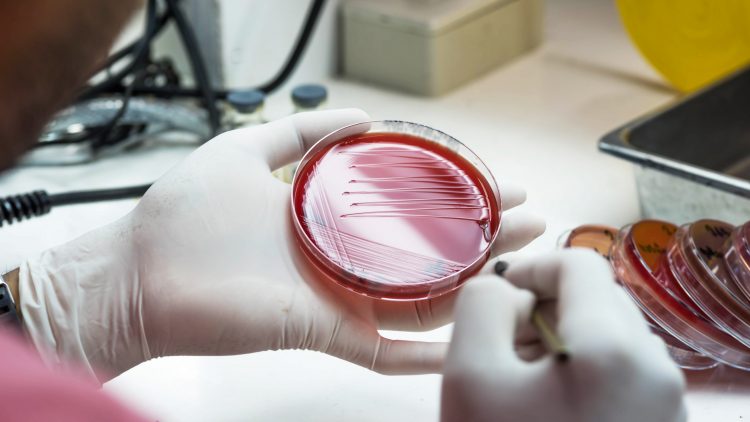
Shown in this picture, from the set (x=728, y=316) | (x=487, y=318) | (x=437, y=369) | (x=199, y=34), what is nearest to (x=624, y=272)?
(x=728, y=316)

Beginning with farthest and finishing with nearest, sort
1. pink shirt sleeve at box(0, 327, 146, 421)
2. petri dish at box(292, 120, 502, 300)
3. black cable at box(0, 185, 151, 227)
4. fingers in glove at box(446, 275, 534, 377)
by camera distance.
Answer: black cable at box(0, 185, 151, 227)
petri dish at box(292, 120, 502, 300)
fingers in glove at box(446, 275, 534, 377)
pink shirt sleeve at box(0, 327, 146, 421)

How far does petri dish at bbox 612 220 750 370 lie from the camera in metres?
0.96

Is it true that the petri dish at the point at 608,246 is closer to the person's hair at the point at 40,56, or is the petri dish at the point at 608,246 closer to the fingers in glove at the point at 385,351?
the fingers in glove at the point at 385,351

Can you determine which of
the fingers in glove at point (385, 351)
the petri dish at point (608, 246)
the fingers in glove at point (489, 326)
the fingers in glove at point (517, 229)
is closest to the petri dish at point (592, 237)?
the petri dish at point (608, 246)

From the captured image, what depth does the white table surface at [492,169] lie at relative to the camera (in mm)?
958

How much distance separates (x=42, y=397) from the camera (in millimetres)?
551

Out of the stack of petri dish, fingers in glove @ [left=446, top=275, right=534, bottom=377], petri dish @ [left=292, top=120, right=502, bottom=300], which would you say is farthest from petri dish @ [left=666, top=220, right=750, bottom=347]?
fingers in glove @ [left=446, top=275, right=534, bottom=377]

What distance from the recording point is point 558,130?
1.57 meters

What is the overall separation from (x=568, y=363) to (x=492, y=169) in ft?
2.73

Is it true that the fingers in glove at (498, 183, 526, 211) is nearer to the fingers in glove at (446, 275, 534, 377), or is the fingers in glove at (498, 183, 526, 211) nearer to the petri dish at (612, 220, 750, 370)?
the petri dish at (612, 220, 750, 370)

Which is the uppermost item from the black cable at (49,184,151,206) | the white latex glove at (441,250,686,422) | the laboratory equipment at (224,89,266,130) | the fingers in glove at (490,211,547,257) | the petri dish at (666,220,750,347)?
the white latex glove at (441,250,686,422)

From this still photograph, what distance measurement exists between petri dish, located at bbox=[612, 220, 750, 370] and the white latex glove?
1.02ft

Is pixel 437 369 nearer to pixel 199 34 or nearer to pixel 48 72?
pixel 48 72

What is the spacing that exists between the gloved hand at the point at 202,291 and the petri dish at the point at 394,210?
0.16ft
